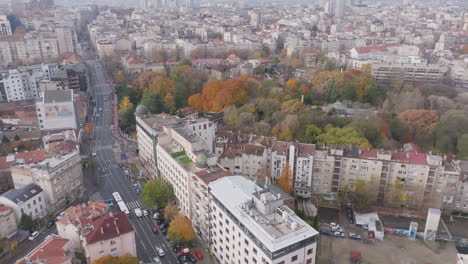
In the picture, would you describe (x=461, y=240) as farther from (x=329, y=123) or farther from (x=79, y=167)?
(x=79, y=167)

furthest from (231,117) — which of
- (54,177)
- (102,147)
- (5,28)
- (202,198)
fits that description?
(5,28)

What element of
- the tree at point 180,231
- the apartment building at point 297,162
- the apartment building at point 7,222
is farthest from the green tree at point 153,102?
the tree at point 180,231

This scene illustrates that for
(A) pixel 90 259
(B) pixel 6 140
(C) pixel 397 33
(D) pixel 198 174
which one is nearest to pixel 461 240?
(D) pixel 198 174

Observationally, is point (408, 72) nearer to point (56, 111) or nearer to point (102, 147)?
point (102, 147)

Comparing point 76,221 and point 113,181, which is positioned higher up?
point 76,221

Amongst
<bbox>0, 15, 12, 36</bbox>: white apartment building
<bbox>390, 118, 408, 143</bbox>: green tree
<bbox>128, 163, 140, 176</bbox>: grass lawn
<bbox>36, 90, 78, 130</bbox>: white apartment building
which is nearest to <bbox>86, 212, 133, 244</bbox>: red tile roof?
<bbox>128, 163, 140, 176</bbox>: grass lawn
